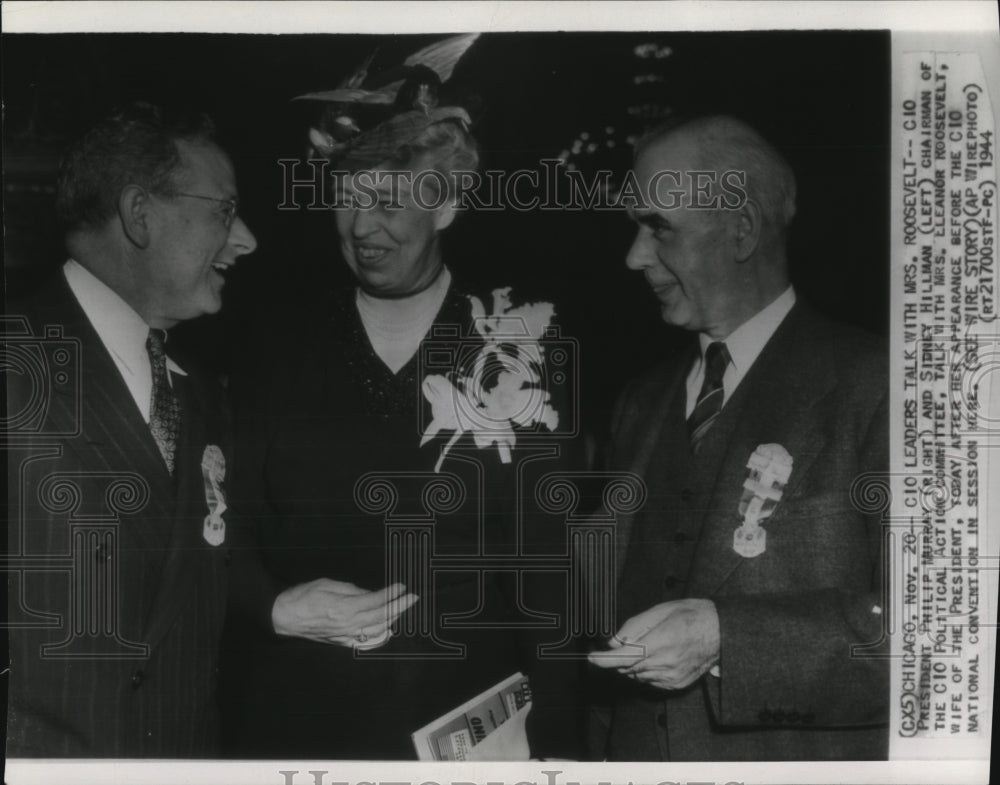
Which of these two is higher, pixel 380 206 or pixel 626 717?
pixel 380 206

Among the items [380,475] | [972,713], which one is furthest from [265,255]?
[972,713]

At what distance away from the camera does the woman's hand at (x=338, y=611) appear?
2.63 m

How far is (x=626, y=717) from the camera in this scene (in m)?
2.65

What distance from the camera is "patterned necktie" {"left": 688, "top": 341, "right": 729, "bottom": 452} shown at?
8.63ft

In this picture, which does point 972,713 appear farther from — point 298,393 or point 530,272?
point 298,393

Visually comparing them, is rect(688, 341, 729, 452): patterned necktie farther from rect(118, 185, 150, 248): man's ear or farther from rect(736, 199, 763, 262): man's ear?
rect(118, 185, 150, 248): man's ear

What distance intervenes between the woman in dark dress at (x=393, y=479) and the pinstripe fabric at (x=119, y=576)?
0.33 feet

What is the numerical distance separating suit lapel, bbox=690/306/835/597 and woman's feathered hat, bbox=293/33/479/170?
84 centimetres

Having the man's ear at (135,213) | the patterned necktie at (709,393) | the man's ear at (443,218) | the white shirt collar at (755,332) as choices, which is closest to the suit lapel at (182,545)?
the man's ear at (135,213)

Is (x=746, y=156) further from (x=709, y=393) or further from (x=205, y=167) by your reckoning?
(x=205, y=167)

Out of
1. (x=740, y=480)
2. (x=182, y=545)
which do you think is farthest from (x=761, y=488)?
(x=182, y=545)

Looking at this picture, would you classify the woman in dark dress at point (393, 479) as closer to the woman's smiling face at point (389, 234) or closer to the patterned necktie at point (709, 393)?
the woman's smiling face at point (389, 234)

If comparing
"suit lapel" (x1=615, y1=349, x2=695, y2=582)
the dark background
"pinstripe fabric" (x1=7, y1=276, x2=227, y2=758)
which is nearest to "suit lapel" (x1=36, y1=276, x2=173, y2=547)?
"pinstripe fabric" (x1=7, y1=276, x2=227, y2=758)

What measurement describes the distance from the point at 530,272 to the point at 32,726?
58.1 inches
